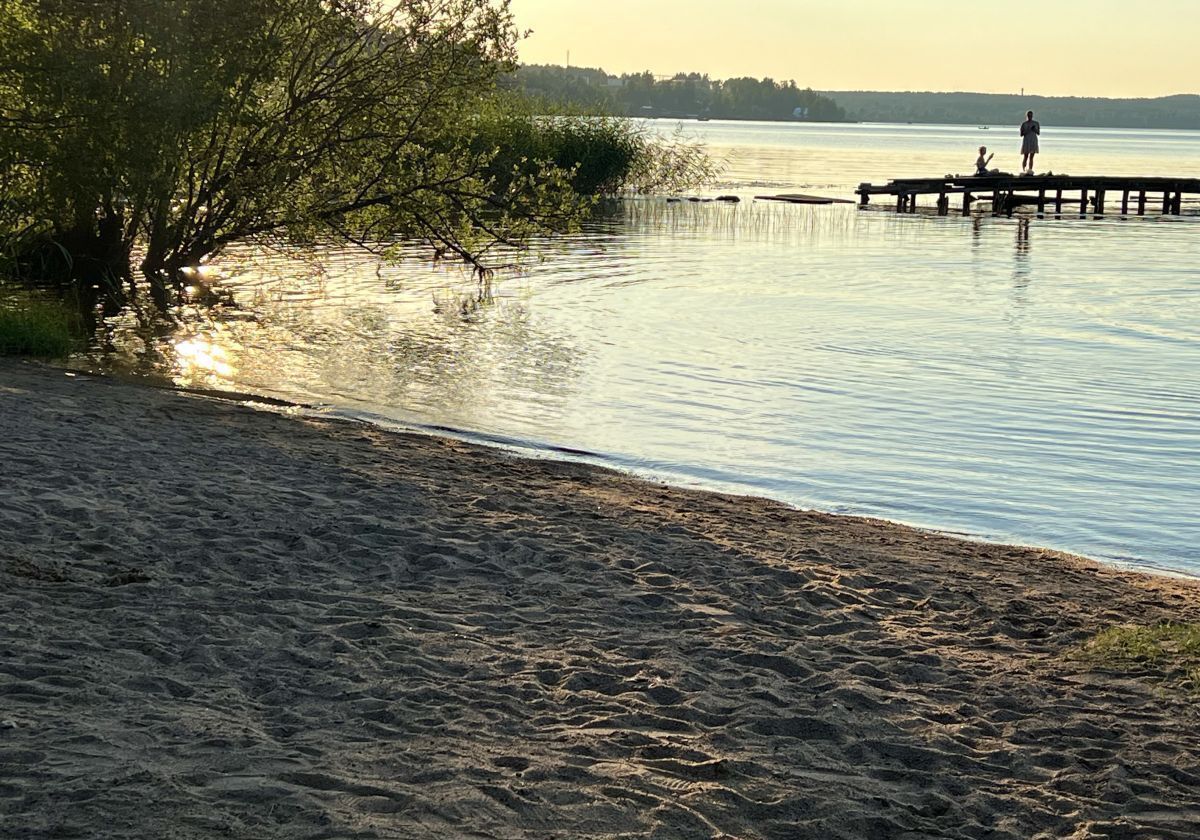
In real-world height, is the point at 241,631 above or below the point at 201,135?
below

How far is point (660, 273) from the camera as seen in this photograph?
30500 millimetres

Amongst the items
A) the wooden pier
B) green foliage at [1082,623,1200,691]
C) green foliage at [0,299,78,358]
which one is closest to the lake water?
green foliage at [0,299,78,358]

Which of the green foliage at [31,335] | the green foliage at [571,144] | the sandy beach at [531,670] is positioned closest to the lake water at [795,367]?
the green foliage at [31,335]

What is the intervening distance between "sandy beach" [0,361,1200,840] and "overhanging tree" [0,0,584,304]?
8790 millimetres

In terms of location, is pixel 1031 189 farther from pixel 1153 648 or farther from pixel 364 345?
pixel 1153 648

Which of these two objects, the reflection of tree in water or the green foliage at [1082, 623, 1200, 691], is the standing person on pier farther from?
the green foliage at [1082, 623, 1200, 691]

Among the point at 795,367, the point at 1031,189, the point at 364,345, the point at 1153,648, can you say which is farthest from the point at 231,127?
the point at 1031,189

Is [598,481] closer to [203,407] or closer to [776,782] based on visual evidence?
[203,407]

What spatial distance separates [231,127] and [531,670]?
15704 mm

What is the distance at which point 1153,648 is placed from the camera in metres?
7.46

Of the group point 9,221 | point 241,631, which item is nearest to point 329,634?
point 241,631

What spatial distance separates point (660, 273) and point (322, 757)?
25.6m

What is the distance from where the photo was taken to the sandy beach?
16.9 ft

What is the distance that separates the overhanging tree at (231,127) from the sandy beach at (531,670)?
8.79 metres
